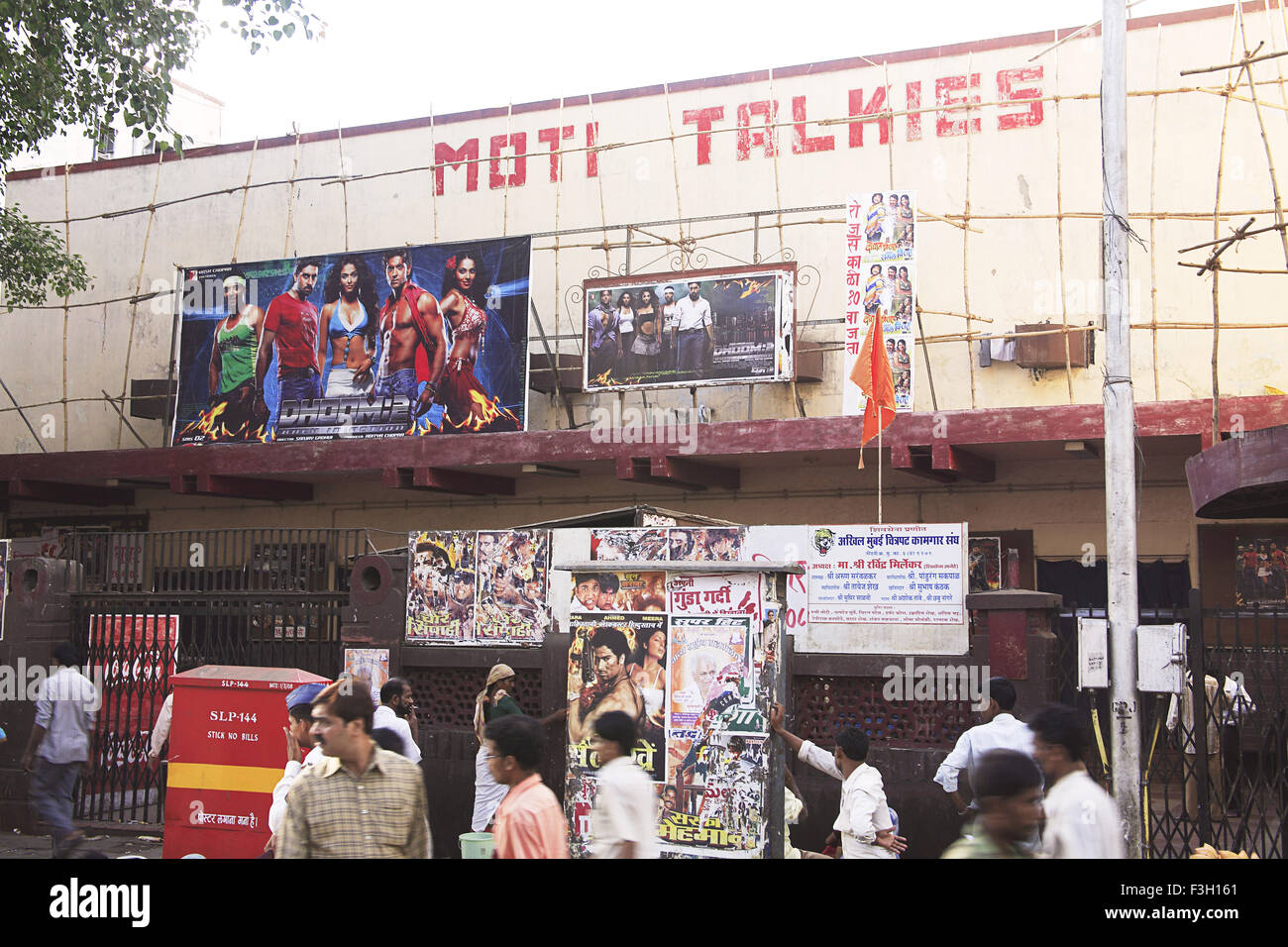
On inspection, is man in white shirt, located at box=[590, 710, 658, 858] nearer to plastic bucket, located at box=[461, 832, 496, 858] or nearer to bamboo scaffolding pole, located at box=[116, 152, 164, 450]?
plastic bucket, located at box=[461, 832, 496, 858]

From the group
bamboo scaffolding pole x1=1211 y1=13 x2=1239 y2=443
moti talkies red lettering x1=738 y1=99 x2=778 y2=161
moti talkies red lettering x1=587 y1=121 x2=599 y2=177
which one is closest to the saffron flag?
bamboo scaffolding pole x1=1211 y1=13 x2=1239 y2=443

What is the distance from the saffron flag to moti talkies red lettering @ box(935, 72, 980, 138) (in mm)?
5954

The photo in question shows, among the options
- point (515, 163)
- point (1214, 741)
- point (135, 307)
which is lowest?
point (1214, 741)

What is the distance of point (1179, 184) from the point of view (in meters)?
16.0

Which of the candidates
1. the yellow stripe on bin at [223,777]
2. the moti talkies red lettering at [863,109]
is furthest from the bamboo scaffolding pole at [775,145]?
the yellow stripe on bin at [223,777]

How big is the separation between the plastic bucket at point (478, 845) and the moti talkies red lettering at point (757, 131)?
12.3 m

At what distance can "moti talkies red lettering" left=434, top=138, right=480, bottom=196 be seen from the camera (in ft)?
65.9

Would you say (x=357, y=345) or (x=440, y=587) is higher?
(x=357, y=345)

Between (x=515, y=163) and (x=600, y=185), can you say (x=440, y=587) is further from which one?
(x=515, y=163)

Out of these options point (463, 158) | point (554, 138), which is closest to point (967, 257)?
point (554, 138)

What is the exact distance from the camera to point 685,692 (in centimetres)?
810

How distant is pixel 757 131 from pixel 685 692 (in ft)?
39.9

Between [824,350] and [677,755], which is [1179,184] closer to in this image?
[824,350]
